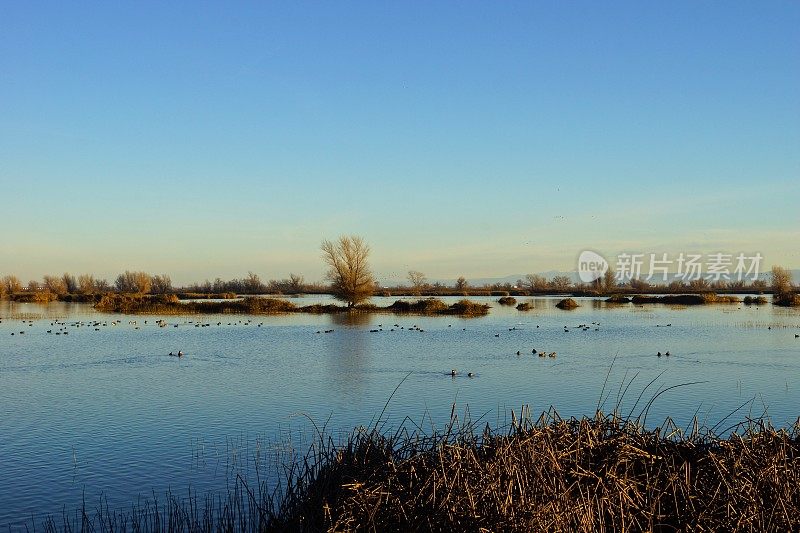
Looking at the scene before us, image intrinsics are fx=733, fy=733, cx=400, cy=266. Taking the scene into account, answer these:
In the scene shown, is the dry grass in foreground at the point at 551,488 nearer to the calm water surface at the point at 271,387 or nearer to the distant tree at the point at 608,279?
the calm water surface at the point at 271,387

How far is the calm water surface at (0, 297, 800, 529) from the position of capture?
13.0 metres

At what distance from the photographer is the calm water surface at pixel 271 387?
13031 millimetres

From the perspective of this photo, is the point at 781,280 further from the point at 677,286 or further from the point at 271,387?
the point at 271,387

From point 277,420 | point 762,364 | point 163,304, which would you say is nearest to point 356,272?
point 163,304

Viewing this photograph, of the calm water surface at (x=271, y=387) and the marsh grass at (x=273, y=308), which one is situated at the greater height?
the marsh grass at (x=273, y=308)

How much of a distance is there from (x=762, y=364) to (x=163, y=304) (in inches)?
2094

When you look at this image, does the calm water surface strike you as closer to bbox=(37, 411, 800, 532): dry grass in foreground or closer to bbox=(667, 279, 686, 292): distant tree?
bbox=(37, 411, 800, 532): dry grass in foreground

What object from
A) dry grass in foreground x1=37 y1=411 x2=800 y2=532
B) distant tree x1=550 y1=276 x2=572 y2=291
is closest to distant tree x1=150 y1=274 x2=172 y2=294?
distant tree x1=550 y1=276 x2=572 y2=291

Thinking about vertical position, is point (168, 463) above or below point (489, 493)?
below

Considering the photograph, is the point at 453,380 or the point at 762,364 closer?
the point at 453,380

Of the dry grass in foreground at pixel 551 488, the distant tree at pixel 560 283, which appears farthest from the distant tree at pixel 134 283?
the dry grass in foreground at pixel 551 488

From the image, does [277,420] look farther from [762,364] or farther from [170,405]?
[762,364]

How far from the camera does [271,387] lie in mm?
21797

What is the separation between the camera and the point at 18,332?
4103 cm
